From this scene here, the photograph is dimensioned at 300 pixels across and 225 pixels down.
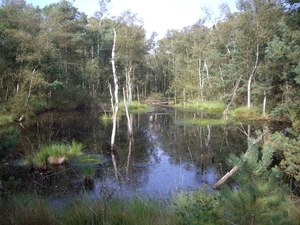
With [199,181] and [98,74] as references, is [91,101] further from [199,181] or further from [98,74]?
[199,181]

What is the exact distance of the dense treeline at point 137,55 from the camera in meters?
22.5

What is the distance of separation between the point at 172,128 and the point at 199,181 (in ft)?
42.6

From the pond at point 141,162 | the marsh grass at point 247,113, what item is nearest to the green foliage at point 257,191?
the pond at point 141,162

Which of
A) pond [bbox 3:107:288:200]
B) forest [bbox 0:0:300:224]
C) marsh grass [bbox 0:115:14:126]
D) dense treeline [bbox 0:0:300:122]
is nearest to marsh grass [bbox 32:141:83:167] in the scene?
pond [bbox 3:107:288:200]

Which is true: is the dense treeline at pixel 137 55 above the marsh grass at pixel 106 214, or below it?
above

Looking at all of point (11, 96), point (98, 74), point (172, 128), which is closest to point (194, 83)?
point (98, 74)

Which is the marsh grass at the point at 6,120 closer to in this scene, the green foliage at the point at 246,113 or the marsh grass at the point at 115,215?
the green foliage at the point at 246,113

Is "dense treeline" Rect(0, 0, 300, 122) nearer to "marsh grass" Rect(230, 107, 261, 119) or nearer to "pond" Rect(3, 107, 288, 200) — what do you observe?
"marsh grass" Rect(230, 107, 261, 119)

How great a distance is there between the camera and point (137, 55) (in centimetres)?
4022

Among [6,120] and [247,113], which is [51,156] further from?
[247,113]

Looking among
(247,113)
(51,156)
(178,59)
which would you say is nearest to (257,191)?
(51,156)

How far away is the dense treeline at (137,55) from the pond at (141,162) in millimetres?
4119

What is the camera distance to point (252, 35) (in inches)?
1029

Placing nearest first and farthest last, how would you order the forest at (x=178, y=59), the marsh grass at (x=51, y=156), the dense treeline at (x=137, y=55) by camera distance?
1. the marsh grass at (x=51, y=156)
2. the forest at (x=178, y=59)
3. the dense treeline at (x=137, y=55)
